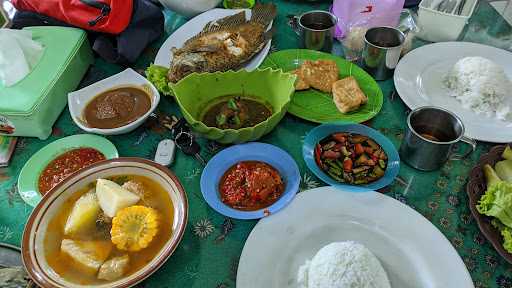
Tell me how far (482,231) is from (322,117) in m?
0.62

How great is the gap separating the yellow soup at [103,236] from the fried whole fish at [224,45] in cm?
54

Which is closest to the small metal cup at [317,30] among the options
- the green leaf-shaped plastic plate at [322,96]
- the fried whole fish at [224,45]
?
the green leaf-shaped plastic plate at [322,96]

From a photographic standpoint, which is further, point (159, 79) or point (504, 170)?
point (159, 79)

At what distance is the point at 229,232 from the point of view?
1.10 meters

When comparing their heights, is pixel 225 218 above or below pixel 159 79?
below

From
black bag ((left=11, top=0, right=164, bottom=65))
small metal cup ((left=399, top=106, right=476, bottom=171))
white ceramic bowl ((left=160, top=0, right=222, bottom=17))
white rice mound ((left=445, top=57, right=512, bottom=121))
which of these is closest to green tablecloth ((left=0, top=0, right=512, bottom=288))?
small metal cup ((left=399, top=106, right=476, bottom=171))

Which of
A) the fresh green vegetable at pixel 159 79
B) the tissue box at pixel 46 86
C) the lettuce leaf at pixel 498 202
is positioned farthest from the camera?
the fresh green vegetable at pixel 159 79

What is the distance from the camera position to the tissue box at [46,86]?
128 cm

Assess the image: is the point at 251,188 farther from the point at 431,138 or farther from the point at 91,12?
the point at 91,12

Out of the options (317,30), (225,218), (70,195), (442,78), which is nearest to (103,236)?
(70,195)

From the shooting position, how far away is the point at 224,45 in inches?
62.4

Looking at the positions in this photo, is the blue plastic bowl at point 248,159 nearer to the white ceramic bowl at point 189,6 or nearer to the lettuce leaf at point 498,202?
the lettuce leaf at point 498,202

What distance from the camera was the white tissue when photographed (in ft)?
4.37

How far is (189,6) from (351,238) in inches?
52.9
